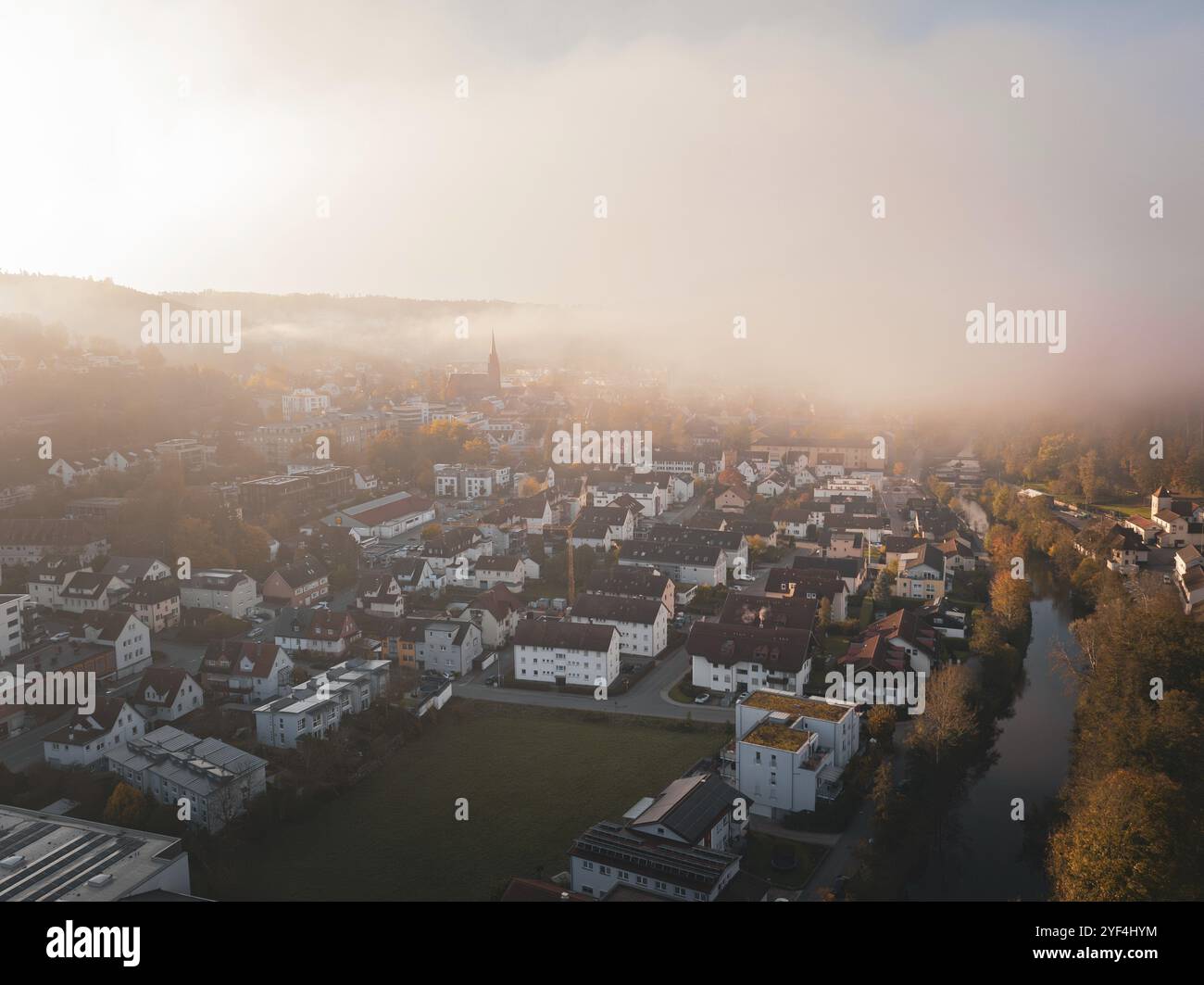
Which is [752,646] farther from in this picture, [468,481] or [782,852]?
[468,481]

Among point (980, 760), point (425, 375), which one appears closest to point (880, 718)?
point (980, 760)

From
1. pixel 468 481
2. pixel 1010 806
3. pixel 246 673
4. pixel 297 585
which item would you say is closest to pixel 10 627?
pixel 246 673

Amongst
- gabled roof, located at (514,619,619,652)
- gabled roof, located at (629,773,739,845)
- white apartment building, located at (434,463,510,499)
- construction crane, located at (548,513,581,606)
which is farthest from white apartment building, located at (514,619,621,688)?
white apartment building, located at (434,463,510,499)

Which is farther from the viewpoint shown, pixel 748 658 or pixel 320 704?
pixel 748 658

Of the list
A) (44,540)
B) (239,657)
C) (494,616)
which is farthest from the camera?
(44,540)

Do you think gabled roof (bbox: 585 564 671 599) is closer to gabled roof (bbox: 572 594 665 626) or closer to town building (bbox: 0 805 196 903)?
gabled roof (bbox: 572 594 665 626)

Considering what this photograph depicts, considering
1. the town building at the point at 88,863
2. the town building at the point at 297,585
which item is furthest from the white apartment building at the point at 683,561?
the town building at the point at 88,863
